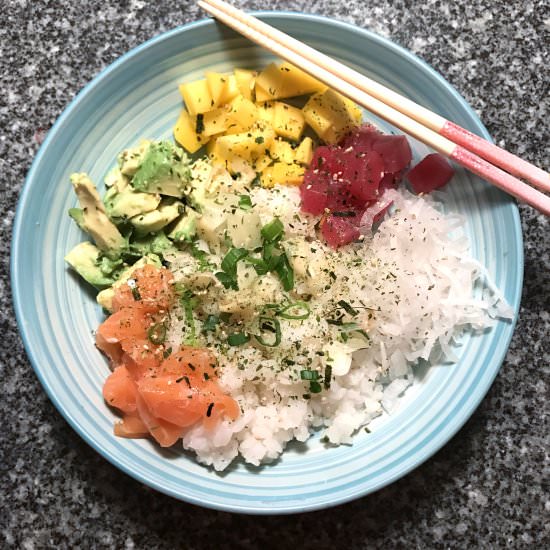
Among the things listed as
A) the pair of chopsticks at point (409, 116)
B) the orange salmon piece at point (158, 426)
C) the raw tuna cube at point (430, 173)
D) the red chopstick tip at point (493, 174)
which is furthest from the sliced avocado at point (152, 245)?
the red chopstick tip at point (493, 174)

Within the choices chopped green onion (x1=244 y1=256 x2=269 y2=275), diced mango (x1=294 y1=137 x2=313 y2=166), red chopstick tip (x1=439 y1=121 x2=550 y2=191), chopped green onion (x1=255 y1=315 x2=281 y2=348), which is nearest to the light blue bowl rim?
red chopstick tip (x1=439 y1=121 x2=550 y2=191)

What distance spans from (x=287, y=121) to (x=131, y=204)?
58cm

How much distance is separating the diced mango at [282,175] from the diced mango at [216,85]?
0.28 meters

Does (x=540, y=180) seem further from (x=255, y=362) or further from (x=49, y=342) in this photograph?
(x=49, y=342)

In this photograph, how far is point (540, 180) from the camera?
171cm

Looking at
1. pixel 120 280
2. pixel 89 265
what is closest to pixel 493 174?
pixel 120 280

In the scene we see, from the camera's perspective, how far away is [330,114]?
1.90 meters

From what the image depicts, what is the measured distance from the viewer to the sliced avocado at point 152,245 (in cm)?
189

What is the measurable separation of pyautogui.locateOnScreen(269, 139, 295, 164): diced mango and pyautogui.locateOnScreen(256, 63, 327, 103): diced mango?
0.51ft

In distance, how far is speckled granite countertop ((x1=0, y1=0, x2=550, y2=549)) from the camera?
204 cm

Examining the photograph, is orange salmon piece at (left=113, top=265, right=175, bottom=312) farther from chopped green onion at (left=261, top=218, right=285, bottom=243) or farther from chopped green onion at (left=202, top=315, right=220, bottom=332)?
chopped green onion at (left=261, top=218, right=285, bottom=243)

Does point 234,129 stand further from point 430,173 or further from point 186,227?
point 430,173

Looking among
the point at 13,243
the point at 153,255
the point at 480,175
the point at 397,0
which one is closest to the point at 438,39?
Answer: the point at 397,0

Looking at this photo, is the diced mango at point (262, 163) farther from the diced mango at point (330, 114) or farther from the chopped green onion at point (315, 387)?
the chopped green onion at point (315, 387)
